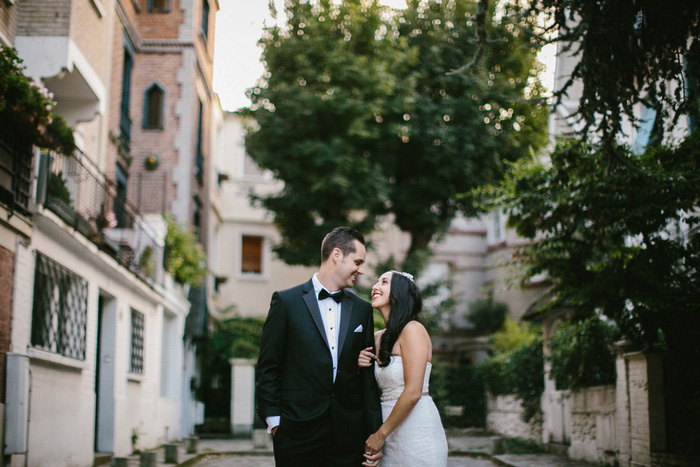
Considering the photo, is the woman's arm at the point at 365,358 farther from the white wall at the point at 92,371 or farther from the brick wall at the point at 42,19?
the brick wall at the point at 42,19

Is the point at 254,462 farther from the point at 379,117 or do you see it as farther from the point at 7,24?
the point at 379,117

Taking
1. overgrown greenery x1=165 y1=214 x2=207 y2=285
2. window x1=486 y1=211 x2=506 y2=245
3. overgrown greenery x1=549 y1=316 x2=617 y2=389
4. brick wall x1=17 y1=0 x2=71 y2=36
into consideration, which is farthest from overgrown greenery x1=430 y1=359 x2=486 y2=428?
brick wall x1=17 y1=0 x2=71 y2=36

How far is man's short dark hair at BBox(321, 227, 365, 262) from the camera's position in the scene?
4.85m

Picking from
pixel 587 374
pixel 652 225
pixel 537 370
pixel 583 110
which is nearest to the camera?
pixel 583 110

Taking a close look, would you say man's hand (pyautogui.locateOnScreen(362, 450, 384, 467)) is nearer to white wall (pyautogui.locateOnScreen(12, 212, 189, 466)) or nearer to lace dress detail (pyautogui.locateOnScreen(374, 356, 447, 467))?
lace dress detail (pyautogui.locateOnScreen(374, 356, 447, 467))

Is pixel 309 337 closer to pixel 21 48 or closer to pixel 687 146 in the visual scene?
pixel 687 146

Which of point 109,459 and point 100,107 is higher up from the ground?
point 100,107

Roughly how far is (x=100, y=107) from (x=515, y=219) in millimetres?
7414

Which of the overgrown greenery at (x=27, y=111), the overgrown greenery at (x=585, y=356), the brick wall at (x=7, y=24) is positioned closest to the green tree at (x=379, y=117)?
the overgrown greenery at (x=585, y=356)

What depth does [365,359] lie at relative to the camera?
15.7 ft

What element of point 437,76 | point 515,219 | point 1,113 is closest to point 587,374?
point 515,219

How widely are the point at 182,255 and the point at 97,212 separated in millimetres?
5641

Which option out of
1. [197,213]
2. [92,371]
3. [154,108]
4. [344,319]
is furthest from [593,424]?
[154,108]

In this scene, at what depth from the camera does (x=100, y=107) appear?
13.4 m
